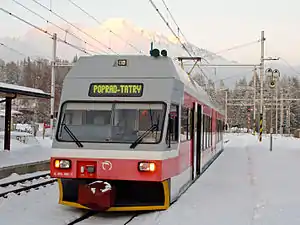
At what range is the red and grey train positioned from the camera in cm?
962

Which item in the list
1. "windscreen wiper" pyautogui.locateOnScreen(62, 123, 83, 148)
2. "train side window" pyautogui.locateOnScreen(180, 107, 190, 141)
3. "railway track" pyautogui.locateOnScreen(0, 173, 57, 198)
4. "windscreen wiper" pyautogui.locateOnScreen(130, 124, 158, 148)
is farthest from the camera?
"railway track" pyautogui.locateOnScreen(0, 173, 57, 198)

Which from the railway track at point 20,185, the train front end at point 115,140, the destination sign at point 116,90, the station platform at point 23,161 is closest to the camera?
the train front end at point 115,140

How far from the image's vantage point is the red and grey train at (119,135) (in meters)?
9.62

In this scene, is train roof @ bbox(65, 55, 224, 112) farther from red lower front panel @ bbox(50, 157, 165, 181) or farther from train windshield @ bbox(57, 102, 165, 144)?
red lower front panel @ bbox(50, 157, 165, 181)

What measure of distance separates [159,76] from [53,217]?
3.57 m

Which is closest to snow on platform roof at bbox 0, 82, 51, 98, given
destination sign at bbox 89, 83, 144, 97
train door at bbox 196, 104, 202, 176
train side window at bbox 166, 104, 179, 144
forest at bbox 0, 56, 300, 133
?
train door at bbox 196, 104, 202, 176

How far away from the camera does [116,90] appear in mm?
10367

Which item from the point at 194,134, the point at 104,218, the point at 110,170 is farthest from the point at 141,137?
the point at 194,134

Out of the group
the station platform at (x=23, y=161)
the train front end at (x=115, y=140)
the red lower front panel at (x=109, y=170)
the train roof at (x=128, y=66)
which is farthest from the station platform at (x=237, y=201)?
the station platform at (x=23, y=161)

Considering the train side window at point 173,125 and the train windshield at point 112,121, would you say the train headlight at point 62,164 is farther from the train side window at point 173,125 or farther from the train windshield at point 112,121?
the train side window at point 173,125

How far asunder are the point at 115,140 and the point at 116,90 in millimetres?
1119

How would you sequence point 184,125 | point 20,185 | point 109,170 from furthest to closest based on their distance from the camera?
point 20,185 < point 184,125 < point 109,170

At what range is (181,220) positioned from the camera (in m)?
9.23

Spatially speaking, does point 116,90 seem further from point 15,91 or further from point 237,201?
point 15,91
